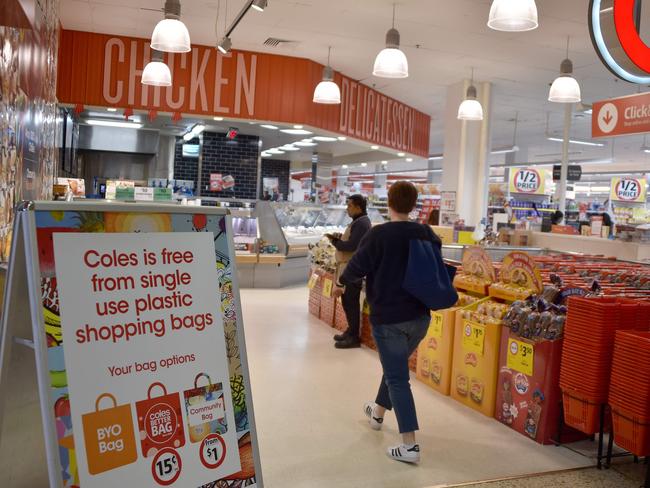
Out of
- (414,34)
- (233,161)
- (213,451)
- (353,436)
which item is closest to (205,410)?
Result: (213,451)

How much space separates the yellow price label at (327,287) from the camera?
24.2ft

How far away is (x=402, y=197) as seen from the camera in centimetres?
376

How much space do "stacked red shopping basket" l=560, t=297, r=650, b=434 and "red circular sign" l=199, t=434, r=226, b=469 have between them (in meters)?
2.23

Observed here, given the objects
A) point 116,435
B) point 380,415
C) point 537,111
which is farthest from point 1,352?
point 537,111

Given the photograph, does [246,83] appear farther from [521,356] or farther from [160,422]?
[160,422]

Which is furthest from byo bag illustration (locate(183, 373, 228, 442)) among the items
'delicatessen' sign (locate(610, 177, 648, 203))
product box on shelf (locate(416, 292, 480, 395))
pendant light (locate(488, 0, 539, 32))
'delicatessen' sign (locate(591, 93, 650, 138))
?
'delicatessen' sign (locate(610, 177, 648, 203))

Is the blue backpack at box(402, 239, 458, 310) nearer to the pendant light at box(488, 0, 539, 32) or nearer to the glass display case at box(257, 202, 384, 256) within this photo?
the pendant light at box(488, 0, 539, 32)

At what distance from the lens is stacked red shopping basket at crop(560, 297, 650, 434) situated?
3.44 meters

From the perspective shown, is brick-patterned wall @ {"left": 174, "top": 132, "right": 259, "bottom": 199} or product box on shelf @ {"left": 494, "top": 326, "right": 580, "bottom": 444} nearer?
product box on shelf @ {"left": 494, "top": 326, "right": 580, "bottom": 444}

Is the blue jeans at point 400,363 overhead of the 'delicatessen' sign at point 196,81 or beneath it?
beneath

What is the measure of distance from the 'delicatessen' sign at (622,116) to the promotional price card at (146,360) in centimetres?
545

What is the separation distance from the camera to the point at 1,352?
6.40 feet

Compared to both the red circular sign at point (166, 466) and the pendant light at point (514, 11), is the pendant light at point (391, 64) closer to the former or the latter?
the pendant light at point (514, 11)

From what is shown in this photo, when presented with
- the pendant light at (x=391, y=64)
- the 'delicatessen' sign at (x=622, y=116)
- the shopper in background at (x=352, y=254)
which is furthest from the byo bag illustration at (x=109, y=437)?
the 'delicatessen' sign at (x=622, y=116)
